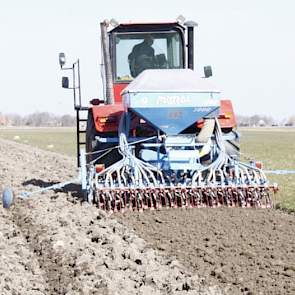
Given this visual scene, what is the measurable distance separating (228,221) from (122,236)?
4.56ft

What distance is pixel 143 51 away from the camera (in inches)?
Answer: 410

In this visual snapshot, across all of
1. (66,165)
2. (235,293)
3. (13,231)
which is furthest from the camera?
(66,165)

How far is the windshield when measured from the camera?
1034 centimetres

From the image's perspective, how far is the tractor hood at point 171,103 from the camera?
910cm

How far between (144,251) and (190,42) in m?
4.52

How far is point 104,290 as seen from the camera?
5383 mm

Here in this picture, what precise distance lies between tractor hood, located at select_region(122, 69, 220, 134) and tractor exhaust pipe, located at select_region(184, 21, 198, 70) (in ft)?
4.11

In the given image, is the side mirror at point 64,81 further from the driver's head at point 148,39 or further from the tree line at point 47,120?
the tree line at point 47,120

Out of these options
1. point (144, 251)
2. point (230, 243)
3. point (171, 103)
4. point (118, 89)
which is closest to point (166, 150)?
point (171, 103)

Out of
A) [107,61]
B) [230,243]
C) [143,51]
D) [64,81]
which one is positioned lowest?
[230,243]

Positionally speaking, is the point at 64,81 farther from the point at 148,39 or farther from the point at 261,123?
the point at 261,123

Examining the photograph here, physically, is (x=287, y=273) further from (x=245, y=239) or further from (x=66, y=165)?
(x=66, y=165)

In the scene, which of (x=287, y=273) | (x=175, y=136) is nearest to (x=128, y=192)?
(x=175, y=136)

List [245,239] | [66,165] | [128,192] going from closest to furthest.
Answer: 1. [245,239]
2. [128,192]
3. [66,165]
